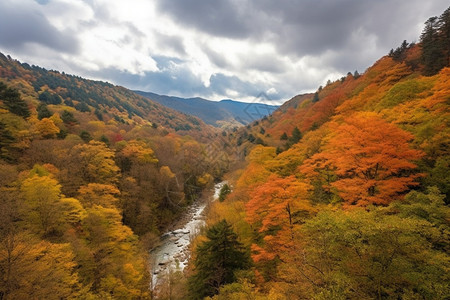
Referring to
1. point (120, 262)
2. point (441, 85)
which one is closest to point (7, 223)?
point (120, 262)

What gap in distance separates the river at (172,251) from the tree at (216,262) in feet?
37.0

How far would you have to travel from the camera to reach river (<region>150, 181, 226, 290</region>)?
30.5m

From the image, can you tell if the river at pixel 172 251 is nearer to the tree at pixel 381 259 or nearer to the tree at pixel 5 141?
the tree at pixel 381 259

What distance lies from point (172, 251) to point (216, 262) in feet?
71.8

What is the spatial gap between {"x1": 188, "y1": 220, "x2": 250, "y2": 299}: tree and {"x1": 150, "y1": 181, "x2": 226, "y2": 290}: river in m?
11.3

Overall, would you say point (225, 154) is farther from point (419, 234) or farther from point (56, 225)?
point (419, 234)

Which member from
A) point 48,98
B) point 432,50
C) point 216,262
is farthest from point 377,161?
point 48,98

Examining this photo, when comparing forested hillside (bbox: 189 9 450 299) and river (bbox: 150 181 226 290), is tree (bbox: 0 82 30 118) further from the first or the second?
forested hillside (bbox: 189 9 450 299)

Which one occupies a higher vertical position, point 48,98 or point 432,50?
point 48,98

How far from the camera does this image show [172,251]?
120 feet

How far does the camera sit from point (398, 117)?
19594mm

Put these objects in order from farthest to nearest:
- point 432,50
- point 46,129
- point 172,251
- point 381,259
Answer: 1. point 46,129
2. point 172,251
3. point 432,50
4. point 381,259

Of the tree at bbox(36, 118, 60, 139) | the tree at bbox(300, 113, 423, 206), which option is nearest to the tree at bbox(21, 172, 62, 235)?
the tree at bbox(36, 118, 60, 139)

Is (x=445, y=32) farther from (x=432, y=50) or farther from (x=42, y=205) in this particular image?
(x=42, y=205)
